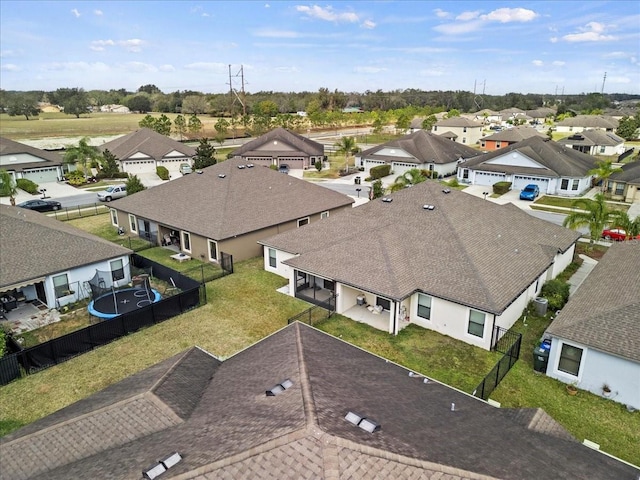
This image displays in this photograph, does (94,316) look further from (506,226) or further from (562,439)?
(506,226)

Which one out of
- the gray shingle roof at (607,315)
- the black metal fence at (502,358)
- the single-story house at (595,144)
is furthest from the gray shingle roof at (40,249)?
the single-story house at (595,144)

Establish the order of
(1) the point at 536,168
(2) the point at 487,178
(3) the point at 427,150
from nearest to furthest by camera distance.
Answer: (1) the point at 536,168 < (2) the point at 487,178 < (3) the point at 427,150

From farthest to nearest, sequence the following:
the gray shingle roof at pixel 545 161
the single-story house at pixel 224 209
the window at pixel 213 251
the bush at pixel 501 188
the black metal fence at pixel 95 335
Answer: the bush at pixel 501 188
the gray shingle roof at pixel 545 161
the single-story house at pixel 224 209
the window at pixel 213 251
the black metal fence at pixel 95 335

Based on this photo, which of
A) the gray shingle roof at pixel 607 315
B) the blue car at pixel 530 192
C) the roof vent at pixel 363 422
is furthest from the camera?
the blue car at pixel 530 192

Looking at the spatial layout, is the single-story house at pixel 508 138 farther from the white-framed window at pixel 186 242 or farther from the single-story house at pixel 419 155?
the white-framed window at pixel 186 242

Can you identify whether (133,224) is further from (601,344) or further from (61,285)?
(601,344)

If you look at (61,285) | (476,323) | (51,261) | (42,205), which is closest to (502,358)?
(476,323)

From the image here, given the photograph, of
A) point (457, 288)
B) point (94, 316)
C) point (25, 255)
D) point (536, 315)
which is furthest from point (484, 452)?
point (25, 255)
